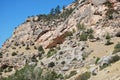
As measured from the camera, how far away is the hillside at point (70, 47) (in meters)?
51.5

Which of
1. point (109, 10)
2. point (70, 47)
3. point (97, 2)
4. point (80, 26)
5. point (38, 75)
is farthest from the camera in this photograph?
point (97, 2)

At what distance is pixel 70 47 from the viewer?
6800 cm

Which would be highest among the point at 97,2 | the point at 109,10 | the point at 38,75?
the point at 97,2

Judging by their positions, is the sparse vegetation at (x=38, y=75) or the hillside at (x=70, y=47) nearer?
the hillside at (x=70, y=47)

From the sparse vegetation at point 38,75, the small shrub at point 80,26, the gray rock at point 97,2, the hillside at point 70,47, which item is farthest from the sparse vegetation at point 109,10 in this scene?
the sparse vegetation at point 38,75

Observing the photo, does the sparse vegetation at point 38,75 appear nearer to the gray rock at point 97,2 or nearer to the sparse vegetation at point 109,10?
the sparse vegetation at point 109,10

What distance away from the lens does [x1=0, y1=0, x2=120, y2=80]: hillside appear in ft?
169

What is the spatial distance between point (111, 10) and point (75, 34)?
33.6ft

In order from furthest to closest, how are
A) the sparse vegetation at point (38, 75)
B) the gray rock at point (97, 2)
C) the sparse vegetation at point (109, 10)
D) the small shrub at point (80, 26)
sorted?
the gray rock at point (97, 2), the small shrub at point (80, 26), the sparse vegetation at point (109, 10), the sparse vegetation at point (38, 75)

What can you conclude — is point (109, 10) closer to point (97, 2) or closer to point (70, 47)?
point (97, 2)

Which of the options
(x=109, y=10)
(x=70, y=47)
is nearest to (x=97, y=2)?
(x=109, y=10)

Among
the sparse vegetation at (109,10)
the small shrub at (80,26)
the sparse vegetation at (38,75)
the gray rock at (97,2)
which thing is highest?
the gray rock at (97,2)

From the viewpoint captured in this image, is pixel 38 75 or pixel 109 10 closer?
pixel 38 75

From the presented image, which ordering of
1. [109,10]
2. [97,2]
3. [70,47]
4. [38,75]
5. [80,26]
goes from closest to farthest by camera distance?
[38,75], [70,47], [109,10], [80,26], [97,2]
